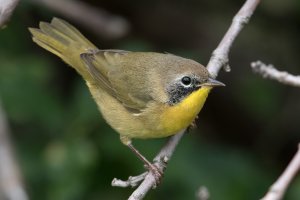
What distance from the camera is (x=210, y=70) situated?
161 inches

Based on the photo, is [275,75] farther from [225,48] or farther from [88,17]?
[88,17]

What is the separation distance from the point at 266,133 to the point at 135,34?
1.88 metres

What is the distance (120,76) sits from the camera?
14.9 feet

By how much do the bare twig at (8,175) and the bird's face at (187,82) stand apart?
119cm

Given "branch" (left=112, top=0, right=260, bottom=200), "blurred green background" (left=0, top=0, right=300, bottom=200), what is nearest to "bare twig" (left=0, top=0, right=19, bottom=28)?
"branch" (left=112, top=0, right=260, bottom=200)

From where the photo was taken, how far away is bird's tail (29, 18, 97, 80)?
470 centimetres

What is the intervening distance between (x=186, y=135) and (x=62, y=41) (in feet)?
4.60

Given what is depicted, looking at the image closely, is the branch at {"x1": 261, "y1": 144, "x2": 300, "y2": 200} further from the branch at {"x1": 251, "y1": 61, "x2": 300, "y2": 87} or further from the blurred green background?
the blurred green background

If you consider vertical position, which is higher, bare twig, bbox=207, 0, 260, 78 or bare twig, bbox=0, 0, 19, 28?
bare twig, bbox=207, 0, 260, 78

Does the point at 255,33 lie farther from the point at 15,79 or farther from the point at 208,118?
the point at 15,79

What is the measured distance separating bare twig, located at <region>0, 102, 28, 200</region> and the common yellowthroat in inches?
33.9

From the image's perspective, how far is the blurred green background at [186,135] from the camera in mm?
4969

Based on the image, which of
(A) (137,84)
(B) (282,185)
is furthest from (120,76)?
(B) (282,185)

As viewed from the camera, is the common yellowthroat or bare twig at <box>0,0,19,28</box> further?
the common yellowthroat
